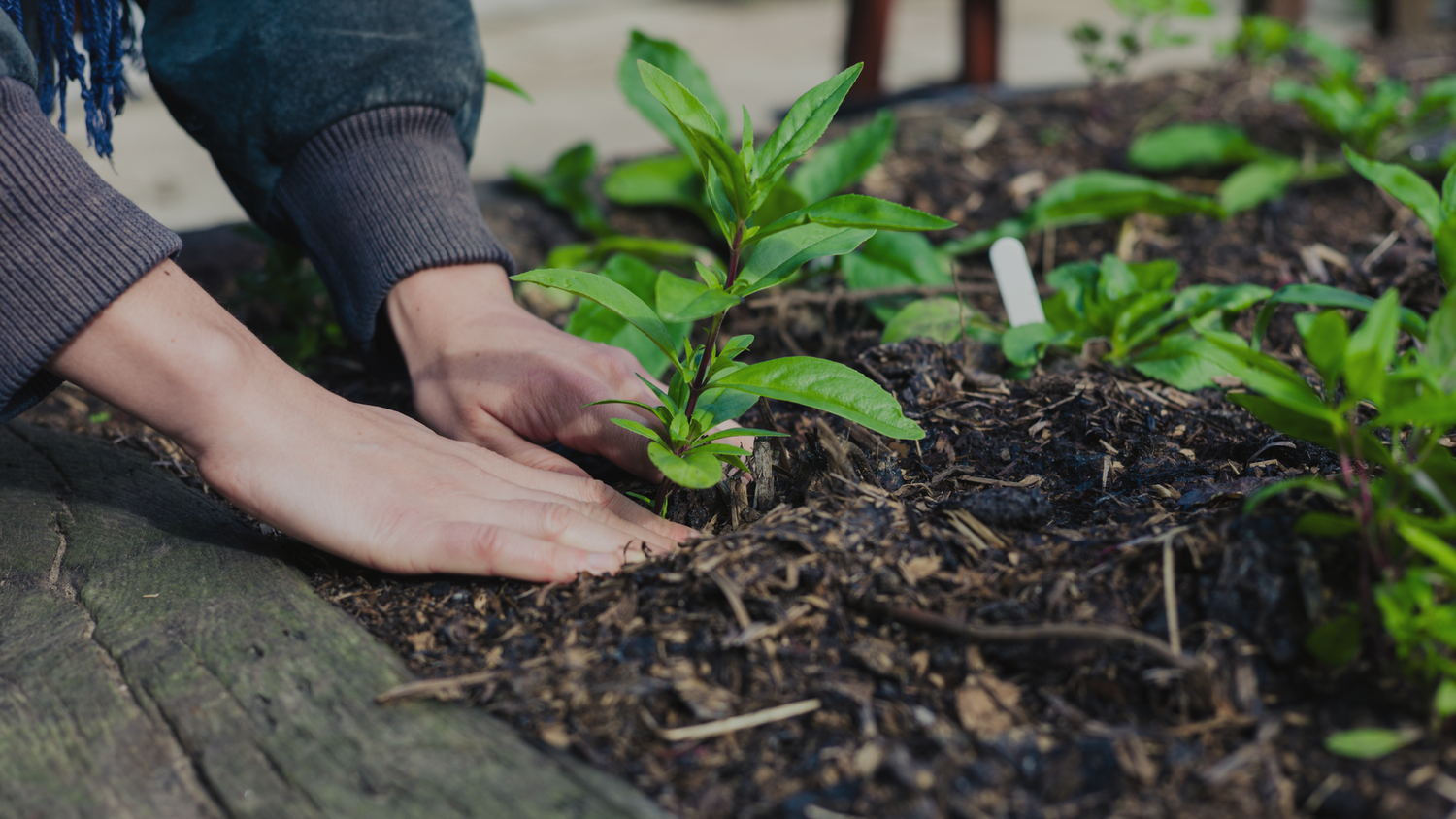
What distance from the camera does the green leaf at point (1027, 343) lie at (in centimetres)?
153

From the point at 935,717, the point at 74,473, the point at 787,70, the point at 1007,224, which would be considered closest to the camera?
the point at 935,717

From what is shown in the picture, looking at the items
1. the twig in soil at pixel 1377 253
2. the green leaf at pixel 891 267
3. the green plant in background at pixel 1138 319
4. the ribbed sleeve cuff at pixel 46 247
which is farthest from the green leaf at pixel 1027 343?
the ribbed sleeve cuff at pixel 46 247

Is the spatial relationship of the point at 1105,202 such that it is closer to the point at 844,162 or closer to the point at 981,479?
the point at 844,162

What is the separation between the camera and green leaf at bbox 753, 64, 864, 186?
1.01 metres

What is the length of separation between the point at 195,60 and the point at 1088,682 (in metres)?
1.60

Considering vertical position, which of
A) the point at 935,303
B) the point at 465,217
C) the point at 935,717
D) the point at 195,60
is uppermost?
the point at 195,60

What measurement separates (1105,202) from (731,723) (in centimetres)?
160

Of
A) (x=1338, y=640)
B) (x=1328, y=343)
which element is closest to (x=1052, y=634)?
(x=1338, y=640)

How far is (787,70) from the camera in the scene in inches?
174

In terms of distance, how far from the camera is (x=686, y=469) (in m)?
1.02

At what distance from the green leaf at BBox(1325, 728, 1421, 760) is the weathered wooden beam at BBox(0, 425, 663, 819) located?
541 millimetres

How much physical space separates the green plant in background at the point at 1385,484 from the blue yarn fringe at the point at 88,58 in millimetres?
1673

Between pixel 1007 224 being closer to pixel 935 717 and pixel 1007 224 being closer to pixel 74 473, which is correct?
pixel 935 717

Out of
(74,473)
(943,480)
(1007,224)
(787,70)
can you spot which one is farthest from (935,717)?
(787,70)
